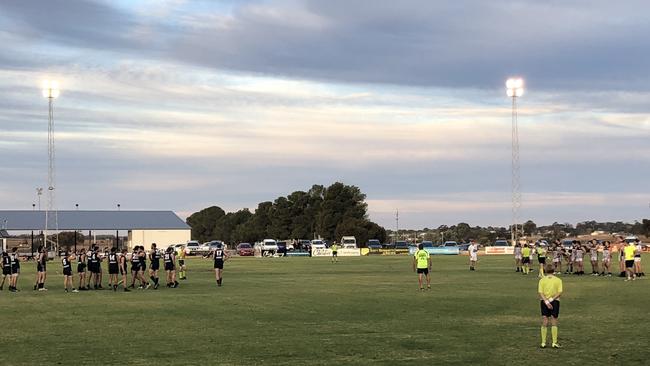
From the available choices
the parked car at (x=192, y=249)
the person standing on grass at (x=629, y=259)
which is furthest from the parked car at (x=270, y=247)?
the person standing on grass at (x=629, y=259)

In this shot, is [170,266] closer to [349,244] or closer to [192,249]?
[192,249]

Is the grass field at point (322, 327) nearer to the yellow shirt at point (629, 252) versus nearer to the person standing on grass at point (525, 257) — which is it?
the yellow shirt at point (629, 252)

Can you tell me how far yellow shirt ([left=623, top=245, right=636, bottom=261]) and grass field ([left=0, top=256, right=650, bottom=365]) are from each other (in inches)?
237

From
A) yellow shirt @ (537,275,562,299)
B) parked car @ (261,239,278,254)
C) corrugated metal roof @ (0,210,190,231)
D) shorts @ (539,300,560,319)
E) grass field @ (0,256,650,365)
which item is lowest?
grass field @ (0,256,650,365)

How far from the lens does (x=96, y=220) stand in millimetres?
126188

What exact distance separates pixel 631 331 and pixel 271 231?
156351mm

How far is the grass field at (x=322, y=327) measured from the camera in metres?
15.0

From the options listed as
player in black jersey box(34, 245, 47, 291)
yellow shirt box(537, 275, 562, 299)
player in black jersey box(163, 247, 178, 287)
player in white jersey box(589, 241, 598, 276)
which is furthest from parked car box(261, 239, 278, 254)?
yellow shirt box(537, 275, 562, 299)

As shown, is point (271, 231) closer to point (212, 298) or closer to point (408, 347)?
point (212, 298)

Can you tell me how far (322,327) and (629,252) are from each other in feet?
80.0

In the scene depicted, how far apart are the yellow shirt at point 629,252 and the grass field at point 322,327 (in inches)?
237

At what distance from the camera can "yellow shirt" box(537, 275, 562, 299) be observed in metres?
16.0

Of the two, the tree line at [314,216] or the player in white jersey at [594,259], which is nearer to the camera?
the player in white jersey at [594,259]

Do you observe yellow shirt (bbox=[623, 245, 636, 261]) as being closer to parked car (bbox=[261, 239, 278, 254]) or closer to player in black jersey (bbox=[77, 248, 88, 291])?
player in black jersey (bbox=[77, 248, 88, 291])
